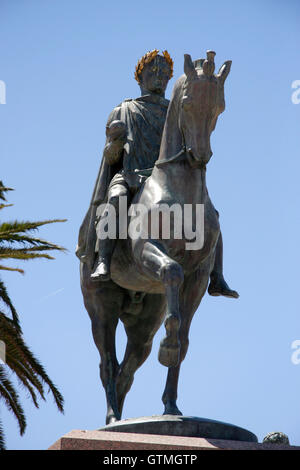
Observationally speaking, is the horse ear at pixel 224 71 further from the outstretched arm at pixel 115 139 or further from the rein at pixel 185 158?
the outstretched arm at pixel 115 139

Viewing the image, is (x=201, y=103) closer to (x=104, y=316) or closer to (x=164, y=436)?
(x=104, y=316)

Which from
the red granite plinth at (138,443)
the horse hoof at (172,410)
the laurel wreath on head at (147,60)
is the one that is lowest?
the red granite plinth at (138,443)

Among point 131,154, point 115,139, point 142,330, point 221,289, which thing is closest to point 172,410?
point 221,289

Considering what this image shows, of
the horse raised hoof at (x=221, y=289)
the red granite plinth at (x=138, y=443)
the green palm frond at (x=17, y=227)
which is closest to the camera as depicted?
the red granite plinth at (x=138, y=443)

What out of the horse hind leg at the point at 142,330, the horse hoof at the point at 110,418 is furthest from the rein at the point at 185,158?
the horse hoof at the point at 110,418

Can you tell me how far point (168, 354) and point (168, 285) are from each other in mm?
805

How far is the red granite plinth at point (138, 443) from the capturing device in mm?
11531

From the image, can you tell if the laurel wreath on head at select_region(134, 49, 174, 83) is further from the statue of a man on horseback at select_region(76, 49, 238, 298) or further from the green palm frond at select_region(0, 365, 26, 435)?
the green palm frond at select_region(0, 365, 26, 435)

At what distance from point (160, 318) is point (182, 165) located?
2.50m

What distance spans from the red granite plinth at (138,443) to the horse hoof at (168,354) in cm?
103

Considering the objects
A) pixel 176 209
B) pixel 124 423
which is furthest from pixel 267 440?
pixel 176 209

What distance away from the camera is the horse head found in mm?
13492

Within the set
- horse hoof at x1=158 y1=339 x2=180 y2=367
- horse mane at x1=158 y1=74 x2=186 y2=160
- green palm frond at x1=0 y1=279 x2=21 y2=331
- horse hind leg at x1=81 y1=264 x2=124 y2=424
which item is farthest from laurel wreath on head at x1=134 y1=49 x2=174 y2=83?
green palm frond at x1=0 y1=279 x2=21 y2=331
